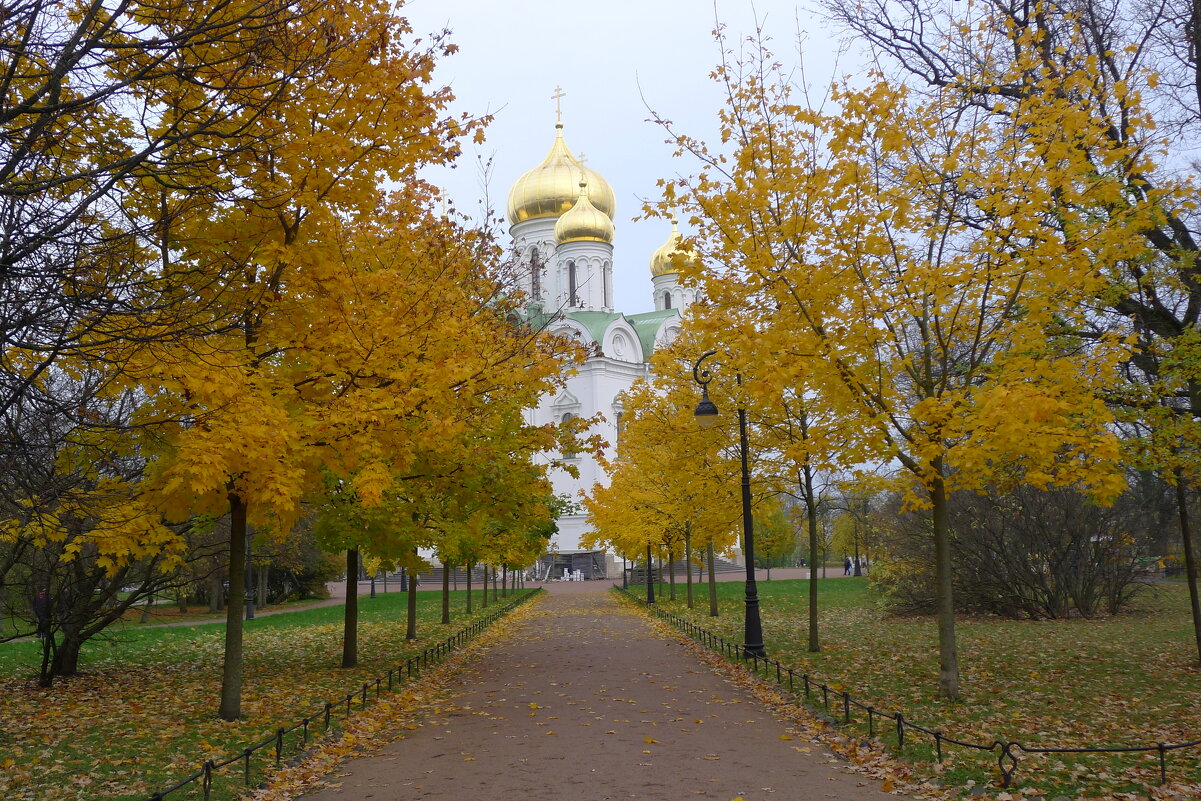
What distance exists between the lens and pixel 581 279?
208ft

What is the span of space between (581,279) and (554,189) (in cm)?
633

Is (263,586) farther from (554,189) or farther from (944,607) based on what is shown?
(554,189)

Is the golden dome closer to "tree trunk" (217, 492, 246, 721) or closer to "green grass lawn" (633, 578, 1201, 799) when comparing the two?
"green grass lawn" (633, 578, 1201, 799)

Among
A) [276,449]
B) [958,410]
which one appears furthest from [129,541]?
[958,410]

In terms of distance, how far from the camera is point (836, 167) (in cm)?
1102

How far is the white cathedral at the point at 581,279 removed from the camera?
204 ft

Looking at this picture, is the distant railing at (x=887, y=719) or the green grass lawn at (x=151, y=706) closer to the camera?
the distant railing at (x=887, y=719)

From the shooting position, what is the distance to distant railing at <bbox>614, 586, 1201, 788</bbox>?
22.3 feet

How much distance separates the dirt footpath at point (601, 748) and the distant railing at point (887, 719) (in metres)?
0.63

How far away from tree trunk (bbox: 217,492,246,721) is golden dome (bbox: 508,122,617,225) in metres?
54.5

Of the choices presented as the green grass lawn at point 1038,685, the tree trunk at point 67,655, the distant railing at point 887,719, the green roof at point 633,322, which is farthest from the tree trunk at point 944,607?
the green roof at point 633,322

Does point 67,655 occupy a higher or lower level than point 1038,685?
higher

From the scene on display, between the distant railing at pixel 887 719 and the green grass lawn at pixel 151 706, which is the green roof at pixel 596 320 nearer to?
the distant railing at pixel 887 719

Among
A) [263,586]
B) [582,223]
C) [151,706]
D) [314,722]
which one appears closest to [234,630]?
[314,722]
